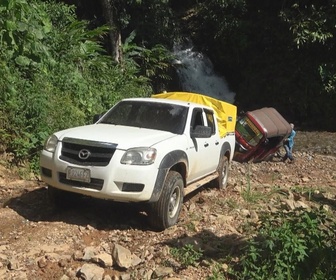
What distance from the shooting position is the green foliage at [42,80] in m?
8.47

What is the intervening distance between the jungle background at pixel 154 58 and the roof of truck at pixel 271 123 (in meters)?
4.05

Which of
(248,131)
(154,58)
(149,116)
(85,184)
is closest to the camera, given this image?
(85,184)

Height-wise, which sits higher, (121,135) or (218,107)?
(121,135)

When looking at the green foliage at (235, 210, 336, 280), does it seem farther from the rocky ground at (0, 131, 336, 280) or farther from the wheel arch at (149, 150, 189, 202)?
the wheel arch at (149, 150, 189, 202)

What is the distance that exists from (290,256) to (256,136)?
9.20 meters

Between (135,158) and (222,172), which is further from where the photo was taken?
(222,172)

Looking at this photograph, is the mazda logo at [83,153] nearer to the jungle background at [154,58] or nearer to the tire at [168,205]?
the tire at [168,205]

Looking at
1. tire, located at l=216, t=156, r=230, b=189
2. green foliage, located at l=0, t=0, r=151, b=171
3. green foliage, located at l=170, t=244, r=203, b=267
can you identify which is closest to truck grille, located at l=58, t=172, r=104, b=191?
green foliage, located at l=170, t=244, r=203, b=267

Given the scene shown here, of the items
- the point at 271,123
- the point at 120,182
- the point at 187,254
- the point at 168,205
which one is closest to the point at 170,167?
the point at 168,205

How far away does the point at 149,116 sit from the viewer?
7129mm

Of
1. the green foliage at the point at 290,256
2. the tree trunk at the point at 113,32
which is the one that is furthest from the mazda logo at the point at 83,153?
the tree trunk at the point at 113,32

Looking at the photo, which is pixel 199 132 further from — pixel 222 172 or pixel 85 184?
pixel 222 172

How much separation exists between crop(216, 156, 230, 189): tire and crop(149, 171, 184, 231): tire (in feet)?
7.82

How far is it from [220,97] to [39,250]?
56.1ft
